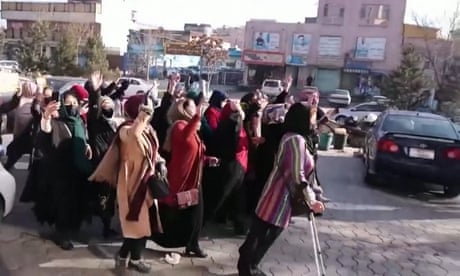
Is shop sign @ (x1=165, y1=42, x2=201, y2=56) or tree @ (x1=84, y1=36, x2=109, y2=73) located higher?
shop sign @ (x1=165, y1=42, x2=201, y2=56)

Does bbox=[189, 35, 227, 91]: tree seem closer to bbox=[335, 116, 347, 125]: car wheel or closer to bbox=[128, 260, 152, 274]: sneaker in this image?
bbox=[335, 116, 347, 125]: car wheel

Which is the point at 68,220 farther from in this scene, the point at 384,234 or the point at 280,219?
the point at 384,234

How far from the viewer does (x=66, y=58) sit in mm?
35094

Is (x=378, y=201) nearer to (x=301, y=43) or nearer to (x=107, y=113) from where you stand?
(x=107, y=113)

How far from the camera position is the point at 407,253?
5.53m

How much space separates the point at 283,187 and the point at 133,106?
146cm

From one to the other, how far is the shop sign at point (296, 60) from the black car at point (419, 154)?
39.5 meters

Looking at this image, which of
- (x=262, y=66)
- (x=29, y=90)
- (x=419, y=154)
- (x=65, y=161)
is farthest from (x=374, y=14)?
(x=65, y=161)

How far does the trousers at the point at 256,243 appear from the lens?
4.16 meters

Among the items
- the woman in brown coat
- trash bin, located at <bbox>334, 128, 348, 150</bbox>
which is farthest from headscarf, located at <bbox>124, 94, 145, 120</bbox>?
trash bin, located at <bbox>334, 128, 348, 150</bbox>

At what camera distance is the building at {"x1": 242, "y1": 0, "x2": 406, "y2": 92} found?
150 ft

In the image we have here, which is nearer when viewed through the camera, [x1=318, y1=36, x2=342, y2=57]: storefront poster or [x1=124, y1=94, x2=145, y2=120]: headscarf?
[x1=124, y1=94, x2=145, y2=120]: headscarf

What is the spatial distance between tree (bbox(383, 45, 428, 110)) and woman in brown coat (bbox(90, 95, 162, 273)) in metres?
28.3

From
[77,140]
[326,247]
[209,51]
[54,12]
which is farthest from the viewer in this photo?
[54,12]
